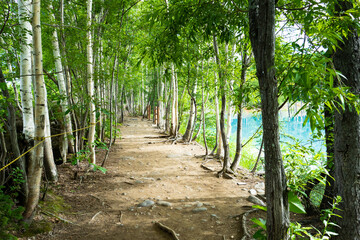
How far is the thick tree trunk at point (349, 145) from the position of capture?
2.30 metres

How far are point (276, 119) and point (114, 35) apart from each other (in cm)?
541

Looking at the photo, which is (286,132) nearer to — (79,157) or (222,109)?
(222,109)

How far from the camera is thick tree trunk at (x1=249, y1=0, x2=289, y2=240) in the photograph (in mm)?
1756

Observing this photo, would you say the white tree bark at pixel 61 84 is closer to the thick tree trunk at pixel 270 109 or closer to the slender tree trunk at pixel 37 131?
the slender tree trunk at pixel 37 131

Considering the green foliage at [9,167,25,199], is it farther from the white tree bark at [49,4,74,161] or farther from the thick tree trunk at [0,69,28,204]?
the white tree bark at [49,4,74,161]

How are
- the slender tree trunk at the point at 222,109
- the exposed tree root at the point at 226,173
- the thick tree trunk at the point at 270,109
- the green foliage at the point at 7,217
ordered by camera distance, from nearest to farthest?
the thick tree trunk at the point at 270,109, the green foliage at the point at 7,217, the slender tree trunk at the point at 222,109, the exposed tree root at the point at 226,173

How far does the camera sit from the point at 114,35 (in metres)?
6.08

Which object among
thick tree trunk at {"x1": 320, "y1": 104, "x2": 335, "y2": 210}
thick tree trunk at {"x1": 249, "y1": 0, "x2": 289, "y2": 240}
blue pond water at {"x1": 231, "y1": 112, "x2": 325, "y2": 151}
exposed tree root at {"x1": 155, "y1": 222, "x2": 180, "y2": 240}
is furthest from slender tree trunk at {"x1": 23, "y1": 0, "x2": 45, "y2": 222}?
thick tree trunk at {"x1": 320, "y1": 104, "x2": 335, "y2": 210}

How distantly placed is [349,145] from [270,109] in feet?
3.98

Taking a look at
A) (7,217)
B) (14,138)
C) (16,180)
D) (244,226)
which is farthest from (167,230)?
(14,138)

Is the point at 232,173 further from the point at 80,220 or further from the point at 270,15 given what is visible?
the point at 270,15

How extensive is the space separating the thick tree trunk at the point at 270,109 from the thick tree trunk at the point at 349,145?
3.32ft

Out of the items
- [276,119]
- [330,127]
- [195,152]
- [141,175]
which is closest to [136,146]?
[195,152]

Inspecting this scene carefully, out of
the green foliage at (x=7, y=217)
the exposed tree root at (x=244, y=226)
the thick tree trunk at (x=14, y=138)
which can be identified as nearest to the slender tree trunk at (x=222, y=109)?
the exposed tree root at (x=244, y=226)
